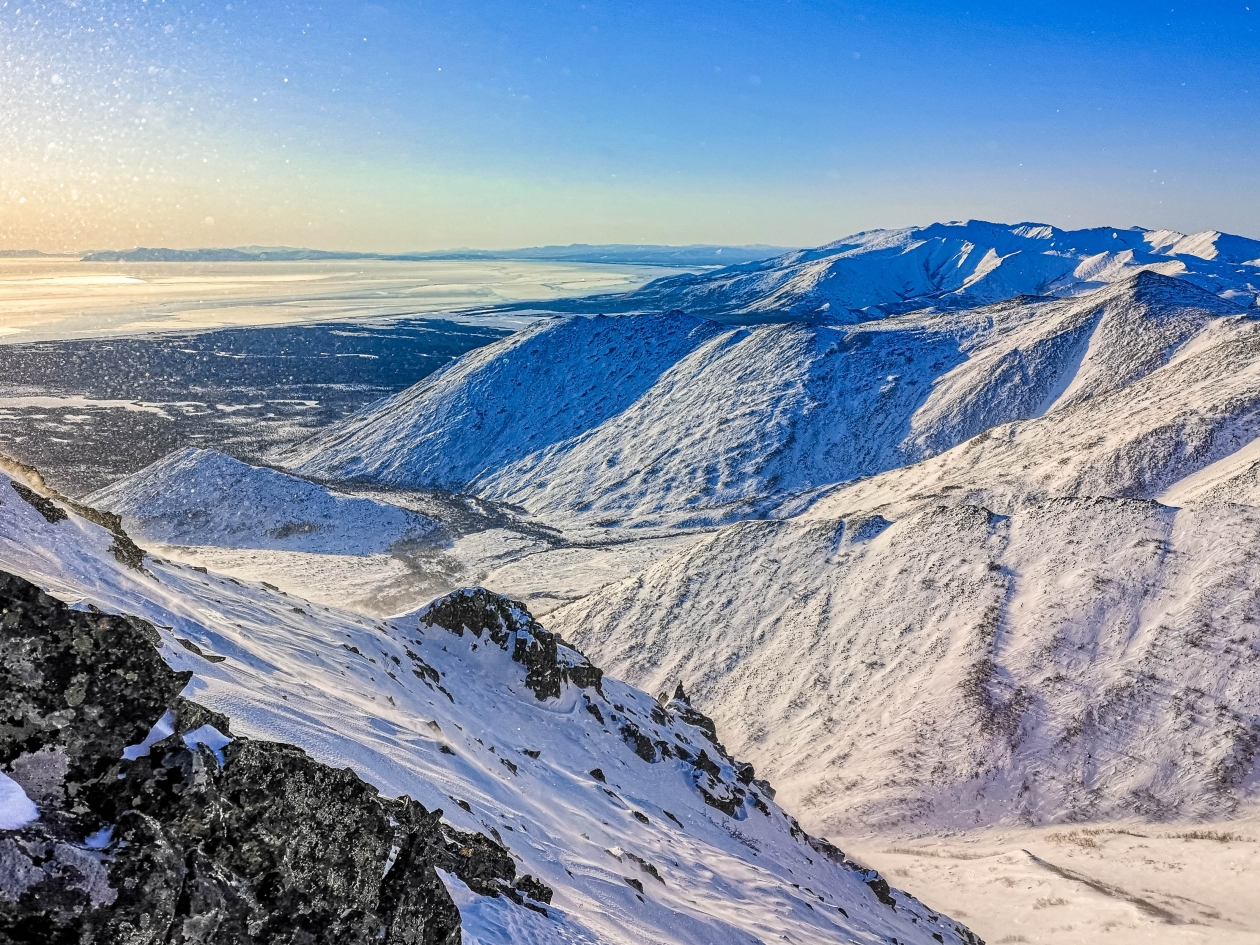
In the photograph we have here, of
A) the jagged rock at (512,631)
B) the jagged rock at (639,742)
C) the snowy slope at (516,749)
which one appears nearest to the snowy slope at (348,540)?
the jagged rock at (512,631)

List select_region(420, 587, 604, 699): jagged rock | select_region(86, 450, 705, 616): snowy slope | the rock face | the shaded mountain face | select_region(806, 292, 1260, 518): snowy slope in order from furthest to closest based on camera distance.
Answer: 1. the shaded mountain face
2. select_region(86, 450, 705, 616): snowy slope
3. select_region(806, 292, 1260, 518): snowy slope
4. select_region(420, 587, 604, 699): jagged rock
5. the rock face

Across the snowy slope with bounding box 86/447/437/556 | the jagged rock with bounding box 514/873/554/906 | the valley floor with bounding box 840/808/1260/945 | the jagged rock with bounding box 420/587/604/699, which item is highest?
the jagged rock with bounding box 514/873/554/906

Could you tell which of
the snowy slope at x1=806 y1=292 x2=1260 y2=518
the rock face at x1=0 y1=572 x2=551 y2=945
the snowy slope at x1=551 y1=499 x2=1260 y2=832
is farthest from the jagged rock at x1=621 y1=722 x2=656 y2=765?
the snowy slope at x1=806 y1=292 x2=1260 y2=518

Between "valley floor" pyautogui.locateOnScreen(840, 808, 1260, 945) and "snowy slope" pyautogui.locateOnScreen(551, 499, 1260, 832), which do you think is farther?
"snowy slope" pyautogui.locateOnScreen(551, 499, 1260, 832)

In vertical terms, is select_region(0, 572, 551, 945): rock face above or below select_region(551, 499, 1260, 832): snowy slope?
above

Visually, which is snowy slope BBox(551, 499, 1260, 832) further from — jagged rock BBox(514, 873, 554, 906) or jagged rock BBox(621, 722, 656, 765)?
jagged rock BBox(514, 873, 554, 906)

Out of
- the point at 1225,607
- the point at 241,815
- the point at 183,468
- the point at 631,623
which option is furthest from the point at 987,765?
the point at 183,468
